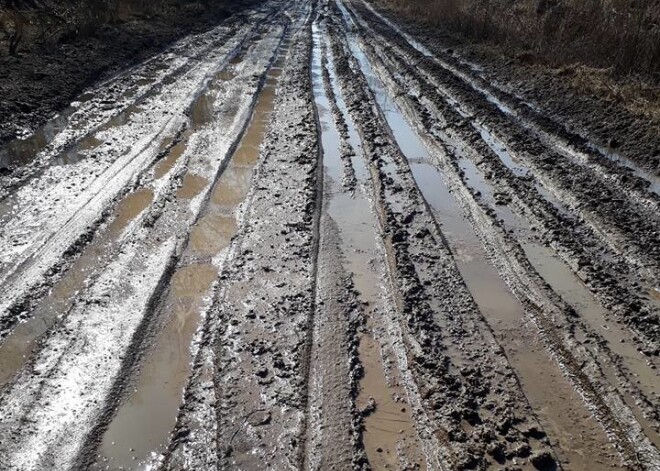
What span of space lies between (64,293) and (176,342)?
48.8 inches

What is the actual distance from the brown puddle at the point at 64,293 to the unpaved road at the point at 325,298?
22 mm

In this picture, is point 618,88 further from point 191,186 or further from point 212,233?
point 212,233

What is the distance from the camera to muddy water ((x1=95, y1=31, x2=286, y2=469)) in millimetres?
3494

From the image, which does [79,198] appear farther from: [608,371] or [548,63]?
[548,63]

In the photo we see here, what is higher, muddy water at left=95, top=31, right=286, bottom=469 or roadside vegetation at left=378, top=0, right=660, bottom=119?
roadside vegetation at left=378, top=0, right=660, bottom=119

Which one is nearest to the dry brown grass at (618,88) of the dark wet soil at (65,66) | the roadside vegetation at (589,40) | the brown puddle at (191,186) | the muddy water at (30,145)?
the roadside vegetation at (589,40)

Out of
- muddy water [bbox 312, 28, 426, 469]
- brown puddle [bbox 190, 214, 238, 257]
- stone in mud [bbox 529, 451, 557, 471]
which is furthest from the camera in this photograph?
brown puddle [bbox 190, 214, 238, 257]

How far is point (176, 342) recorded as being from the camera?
172 inches

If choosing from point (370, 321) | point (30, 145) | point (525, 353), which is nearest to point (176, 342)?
point (370, 321)

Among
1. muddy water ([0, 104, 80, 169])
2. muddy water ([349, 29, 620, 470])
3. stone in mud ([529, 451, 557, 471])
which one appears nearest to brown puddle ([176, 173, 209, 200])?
muddy water ([0, 104, 80, 169])

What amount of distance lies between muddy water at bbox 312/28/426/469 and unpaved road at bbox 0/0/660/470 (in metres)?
0.02

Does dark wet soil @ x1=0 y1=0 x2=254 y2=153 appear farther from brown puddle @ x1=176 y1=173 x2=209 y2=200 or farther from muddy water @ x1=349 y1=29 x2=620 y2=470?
muddy water @ x1=349 y1=29 x2=620 y2=470

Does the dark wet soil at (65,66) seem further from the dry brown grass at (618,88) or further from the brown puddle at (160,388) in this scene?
the dry brown grass at (618,88)

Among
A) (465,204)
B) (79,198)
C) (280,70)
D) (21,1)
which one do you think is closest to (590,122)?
(465,204)
